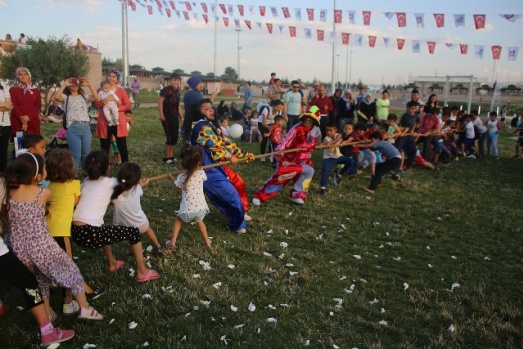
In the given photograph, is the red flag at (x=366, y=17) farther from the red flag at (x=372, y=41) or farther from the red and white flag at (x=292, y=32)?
the red and white flag at (x=292, y=32)

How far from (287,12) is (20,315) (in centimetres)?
1522

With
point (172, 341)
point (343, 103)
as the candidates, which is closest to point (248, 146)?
point (343, 103)

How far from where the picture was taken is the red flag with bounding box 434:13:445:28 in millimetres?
14117

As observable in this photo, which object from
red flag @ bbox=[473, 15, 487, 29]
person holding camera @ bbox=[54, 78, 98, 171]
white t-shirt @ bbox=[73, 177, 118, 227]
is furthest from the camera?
red flag @ bbox=[473, 15, 487, 29]

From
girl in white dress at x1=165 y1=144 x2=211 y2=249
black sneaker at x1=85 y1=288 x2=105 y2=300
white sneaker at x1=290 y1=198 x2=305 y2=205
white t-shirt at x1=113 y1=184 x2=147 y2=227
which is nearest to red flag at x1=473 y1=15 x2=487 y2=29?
white sneaker at x1=290 y1=198 x2=305 y2=205

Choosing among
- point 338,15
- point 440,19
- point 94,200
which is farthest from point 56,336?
point 338,15

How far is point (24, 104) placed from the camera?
23.5 ft

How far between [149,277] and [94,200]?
959mm

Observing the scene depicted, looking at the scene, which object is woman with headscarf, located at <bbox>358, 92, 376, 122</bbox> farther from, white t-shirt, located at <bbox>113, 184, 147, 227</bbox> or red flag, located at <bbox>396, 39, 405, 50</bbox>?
white t-shirt, located at <bbox>113, 184, 147, 227</bbox>

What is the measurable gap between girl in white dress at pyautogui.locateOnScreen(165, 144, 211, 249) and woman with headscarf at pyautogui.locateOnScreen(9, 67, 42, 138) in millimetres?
3816

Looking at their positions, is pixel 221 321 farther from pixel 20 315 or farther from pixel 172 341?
pixel 20 315

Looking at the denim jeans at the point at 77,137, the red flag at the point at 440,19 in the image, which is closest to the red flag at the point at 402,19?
the red flag at the point at 440,19

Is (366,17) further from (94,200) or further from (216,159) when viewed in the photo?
(94,200)

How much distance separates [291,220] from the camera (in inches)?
252
